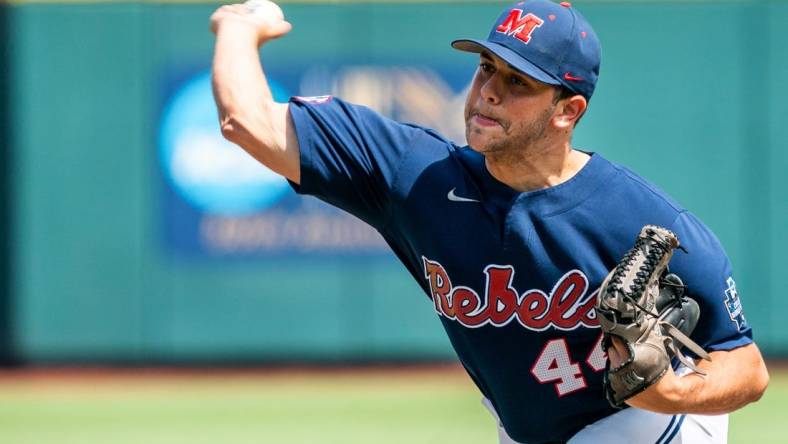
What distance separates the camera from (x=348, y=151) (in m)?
3.92

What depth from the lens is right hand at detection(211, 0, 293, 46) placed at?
3.87 meters

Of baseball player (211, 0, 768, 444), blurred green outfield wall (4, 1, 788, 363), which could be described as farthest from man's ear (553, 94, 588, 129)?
blurred green outfield wall (4, 1, 788, 363)

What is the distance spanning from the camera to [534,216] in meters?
3.80

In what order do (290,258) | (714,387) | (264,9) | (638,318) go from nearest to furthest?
(638,318) → (714,387) → (264,9) → (290,258)

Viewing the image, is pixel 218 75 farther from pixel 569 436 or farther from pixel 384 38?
pixel 384 38

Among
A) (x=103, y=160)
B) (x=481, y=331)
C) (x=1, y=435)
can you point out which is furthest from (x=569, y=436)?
(x=103, y=160)

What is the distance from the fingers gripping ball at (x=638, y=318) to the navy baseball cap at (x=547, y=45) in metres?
0.54

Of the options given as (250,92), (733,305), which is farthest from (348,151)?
(733,305)

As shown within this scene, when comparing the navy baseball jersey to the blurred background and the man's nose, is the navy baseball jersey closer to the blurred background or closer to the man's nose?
the man's nose

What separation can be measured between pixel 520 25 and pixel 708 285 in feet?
3.02

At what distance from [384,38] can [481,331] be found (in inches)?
277

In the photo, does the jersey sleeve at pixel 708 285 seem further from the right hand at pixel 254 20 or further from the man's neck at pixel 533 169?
the right hand at pixel 254 20

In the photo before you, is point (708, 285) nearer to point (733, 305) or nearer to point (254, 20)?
point (733, 305)

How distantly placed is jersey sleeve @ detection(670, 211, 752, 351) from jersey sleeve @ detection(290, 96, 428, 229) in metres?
0.88
